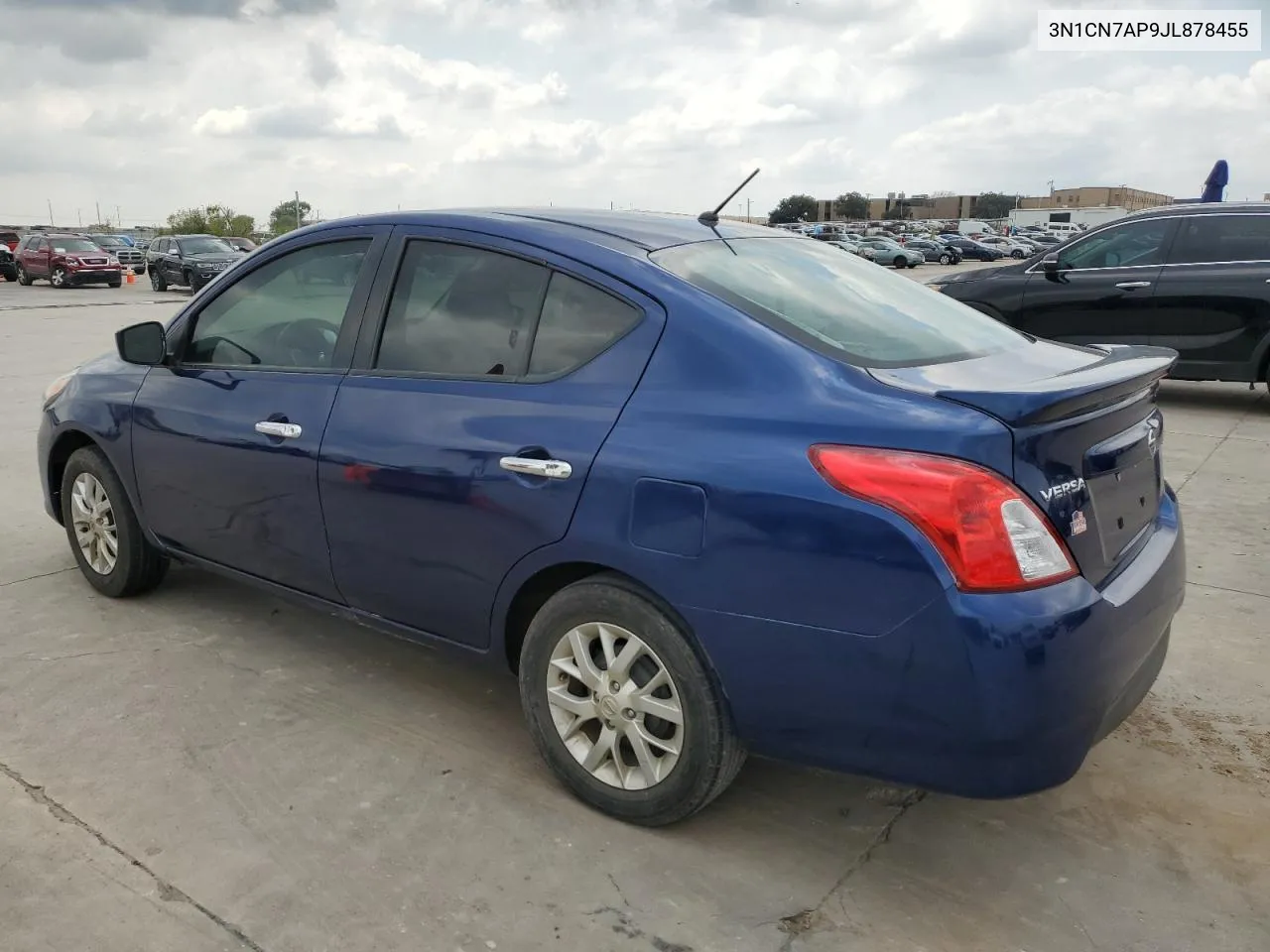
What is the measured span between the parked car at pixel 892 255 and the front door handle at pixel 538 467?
45.5 metres

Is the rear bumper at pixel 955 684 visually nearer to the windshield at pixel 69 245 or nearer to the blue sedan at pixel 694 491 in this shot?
the blue sedan at pixel 694 491

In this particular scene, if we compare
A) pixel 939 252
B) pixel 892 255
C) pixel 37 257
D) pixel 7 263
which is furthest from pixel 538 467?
pixel 939 252

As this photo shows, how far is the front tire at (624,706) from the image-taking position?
268cm

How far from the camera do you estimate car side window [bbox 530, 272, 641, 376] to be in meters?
2.92

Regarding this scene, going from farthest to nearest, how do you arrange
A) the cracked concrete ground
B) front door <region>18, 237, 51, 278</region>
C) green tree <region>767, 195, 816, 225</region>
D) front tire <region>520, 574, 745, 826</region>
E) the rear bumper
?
green tree <region>767, 195, 816, 225</region>, front door <region>18, 237, 51, 278</region>, front tire <region>520, 574, 745, 826</region>, the cracked concrete ground, the rear bumper

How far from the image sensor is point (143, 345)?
412cm

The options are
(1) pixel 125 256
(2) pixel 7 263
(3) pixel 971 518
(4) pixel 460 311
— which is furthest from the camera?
(1) pixel 125 256

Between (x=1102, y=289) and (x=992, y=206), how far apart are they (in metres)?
146

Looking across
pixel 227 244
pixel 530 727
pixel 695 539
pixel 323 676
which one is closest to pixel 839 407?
pixel 695 539

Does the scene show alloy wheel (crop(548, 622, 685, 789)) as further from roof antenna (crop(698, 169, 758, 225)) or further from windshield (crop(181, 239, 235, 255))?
windshield (crop(181, 239, 235, 255))

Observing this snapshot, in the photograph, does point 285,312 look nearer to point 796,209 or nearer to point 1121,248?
Answer: point 1121,248

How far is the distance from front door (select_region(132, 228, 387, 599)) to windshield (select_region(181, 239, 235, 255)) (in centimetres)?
2699

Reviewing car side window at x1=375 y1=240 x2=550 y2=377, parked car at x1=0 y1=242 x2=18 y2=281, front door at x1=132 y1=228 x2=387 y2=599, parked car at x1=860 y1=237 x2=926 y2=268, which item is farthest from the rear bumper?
parked car at x1=860 y1=237 x2=926 y2=268

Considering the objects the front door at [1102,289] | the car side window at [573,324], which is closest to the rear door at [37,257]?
the front door at [1102,289]
